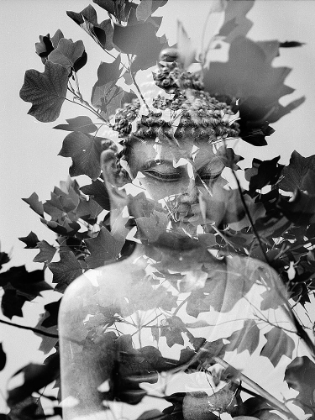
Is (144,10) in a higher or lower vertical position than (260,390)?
higher

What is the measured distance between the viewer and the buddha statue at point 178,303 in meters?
0.37

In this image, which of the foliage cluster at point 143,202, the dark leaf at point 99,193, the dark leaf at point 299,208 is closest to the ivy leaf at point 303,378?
the foliage cluster at point 143,202

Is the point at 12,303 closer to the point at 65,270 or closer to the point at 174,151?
the point at 65,270

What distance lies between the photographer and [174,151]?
1.28 ft

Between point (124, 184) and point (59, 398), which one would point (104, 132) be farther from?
point (59, 398)

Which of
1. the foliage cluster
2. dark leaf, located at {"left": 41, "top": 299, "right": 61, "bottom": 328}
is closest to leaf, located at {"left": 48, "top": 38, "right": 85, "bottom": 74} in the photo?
the foliage cluster

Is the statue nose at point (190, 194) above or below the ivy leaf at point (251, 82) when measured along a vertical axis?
below

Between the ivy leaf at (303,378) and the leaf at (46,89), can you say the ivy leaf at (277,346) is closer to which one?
the ivy leaf at (303,378)

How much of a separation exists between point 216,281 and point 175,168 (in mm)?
108

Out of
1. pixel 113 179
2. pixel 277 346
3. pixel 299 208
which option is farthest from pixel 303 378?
pixel 113 179

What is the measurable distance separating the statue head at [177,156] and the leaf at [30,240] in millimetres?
106

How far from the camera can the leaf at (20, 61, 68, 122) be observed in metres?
0.41

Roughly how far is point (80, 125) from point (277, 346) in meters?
0.27

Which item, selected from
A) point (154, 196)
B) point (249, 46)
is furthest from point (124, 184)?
point (249, 46)
